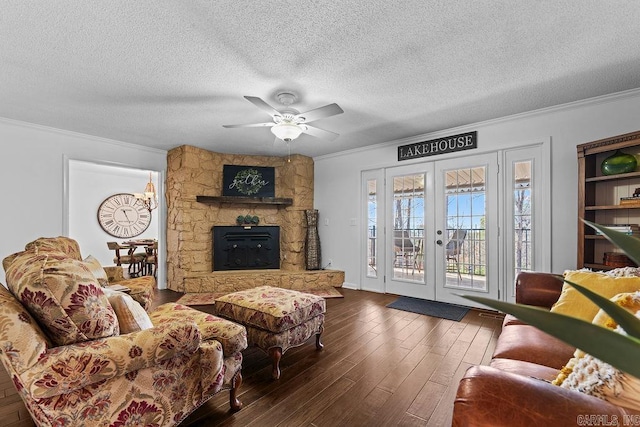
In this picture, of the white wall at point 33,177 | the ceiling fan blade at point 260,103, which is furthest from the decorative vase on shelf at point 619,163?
the white wall at point 33,177

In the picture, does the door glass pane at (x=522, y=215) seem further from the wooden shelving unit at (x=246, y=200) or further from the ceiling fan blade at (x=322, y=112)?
the wooden shelving unit at (x=246, y=200)

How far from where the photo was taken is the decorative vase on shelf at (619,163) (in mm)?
2584

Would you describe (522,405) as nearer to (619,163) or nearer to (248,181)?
(619,163)

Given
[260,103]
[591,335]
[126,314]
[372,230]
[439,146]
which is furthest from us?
[372,230]

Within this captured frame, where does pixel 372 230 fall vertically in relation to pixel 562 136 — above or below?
below

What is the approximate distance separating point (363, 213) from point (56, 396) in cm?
421

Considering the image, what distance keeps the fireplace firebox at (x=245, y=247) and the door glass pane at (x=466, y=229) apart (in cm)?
291

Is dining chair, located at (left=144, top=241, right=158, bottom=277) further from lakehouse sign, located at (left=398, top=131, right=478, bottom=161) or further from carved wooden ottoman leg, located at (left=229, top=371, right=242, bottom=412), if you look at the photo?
lakehouse sign, located at (left=398, top=131, right=478, bottom=161)

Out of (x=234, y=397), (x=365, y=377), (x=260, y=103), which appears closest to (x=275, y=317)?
(x=234, y=397)

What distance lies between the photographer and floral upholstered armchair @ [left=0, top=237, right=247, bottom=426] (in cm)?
113

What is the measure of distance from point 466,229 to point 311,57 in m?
3.00

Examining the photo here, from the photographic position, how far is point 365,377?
2107mm

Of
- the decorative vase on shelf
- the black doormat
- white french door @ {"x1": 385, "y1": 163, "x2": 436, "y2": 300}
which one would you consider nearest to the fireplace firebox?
white french door @ {"x1": 385, "y1": 163, "x2": 436, "y2": 300}

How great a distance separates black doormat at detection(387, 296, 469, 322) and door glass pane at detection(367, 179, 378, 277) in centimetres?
74
